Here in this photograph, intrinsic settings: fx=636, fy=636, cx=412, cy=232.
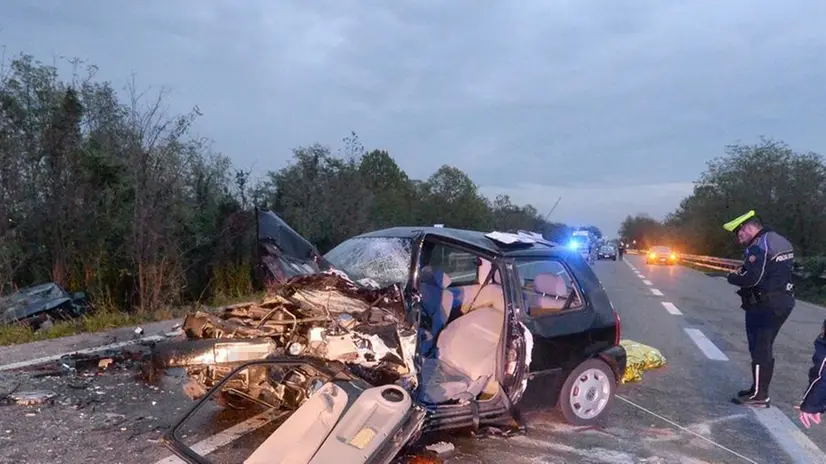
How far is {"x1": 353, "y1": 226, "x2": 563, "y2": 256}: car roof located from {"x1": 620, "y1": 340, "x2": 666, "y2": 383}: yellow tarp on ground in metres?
2.24

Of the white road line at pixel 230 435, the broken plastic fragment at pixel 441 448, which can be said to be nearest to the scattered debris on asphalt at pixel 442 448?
the broken plastic fragment at pixel 441 448

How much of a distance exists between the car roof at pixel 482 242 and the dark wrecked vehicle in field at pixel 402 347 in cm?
2

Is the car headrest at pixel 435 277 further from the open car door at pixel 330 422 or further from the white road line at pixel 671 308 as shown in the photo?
the white road line at pixel 671 308

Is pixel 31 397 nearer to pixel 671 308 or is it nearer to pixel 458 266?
pixel 458 266

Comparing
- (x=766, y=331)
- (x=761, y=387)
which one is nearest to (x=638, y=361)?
(x=761, y=387)

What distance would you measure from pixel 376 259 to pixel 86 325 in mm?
5982

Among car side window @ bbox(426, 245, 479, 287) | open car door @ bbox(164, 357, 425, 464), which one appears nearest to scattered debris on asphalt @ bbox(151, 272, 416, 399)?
open car door @ bbox(164, 357, 425, 464)

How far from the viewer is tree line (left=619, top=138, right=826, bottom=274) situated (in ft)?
132

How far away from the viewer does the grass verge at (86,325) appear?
27.8 ft

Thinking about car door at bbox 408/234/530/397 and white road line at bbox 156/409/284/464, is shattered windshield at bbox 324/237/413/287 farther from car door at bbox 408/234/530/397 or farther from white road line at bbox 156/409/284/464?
white road line at bbox 156/409/284/464

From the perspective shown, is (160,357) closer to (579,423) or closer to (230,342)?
(230,342)

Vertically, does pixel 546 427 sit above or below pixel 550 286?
below

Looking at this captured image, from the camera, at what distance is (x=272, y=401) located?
14.9 ft

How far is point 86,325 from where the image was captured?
9242 millimetres
